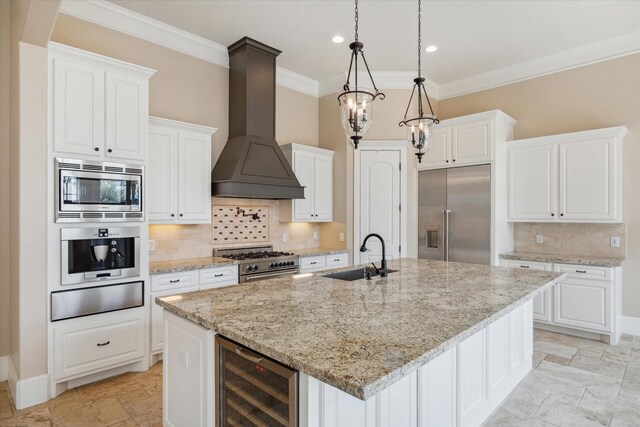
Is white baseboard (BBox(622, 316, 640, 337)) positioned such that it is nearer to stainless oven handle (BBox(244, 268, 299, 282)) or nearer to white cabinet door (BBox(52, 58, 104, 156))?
stainless oven handle (BBox(244, 268, 299, 282))

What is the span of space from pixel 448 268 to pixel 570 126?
2.88 m

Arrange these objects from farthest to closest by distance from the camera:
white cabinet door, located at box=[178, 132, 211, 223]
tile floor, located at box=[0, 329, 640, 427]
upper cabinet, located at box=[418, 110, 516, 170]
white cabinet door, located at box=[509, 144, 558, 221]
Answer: upper cabinet, located at box=[418, 110, 516, 170]
white cabinet door, located at box=[509, 144, 558, 221]
white cabinet door, located at box=[178, 132, 211, 223]
tile floor, located at box=[0, 329, 640, 427]

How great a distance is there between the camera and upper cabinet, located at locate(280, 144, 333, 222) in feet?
16.2

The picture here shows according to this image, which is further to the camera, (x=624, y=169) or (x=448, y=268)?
(x=624, y=169)

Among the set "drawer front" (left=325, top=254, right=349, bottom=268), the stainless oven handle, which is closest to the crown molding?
"drawer front" (left=325, top=254, right=349, bottom=268)

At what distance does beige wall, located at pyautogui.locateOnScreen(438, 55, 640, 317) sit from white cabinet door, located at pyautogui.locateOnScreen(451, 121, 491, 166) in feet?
2.33

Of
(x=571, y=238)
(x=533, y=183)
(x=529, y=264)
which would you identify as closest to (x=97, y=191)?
(x=529, y=264)

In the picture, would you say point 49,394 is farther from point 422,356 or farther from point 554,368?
point 554,368

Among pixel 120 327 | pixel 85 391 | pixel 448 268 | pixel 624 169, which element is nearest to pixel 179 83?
pixel 120 327

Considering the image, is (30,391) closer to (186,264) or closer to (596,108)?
(186,264)

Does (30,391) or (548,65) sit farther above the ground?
(548,65)

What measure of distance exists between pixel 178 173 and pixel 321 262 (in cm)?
208

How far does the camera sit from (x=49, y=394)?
278cm

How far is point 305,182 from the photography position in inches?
200
